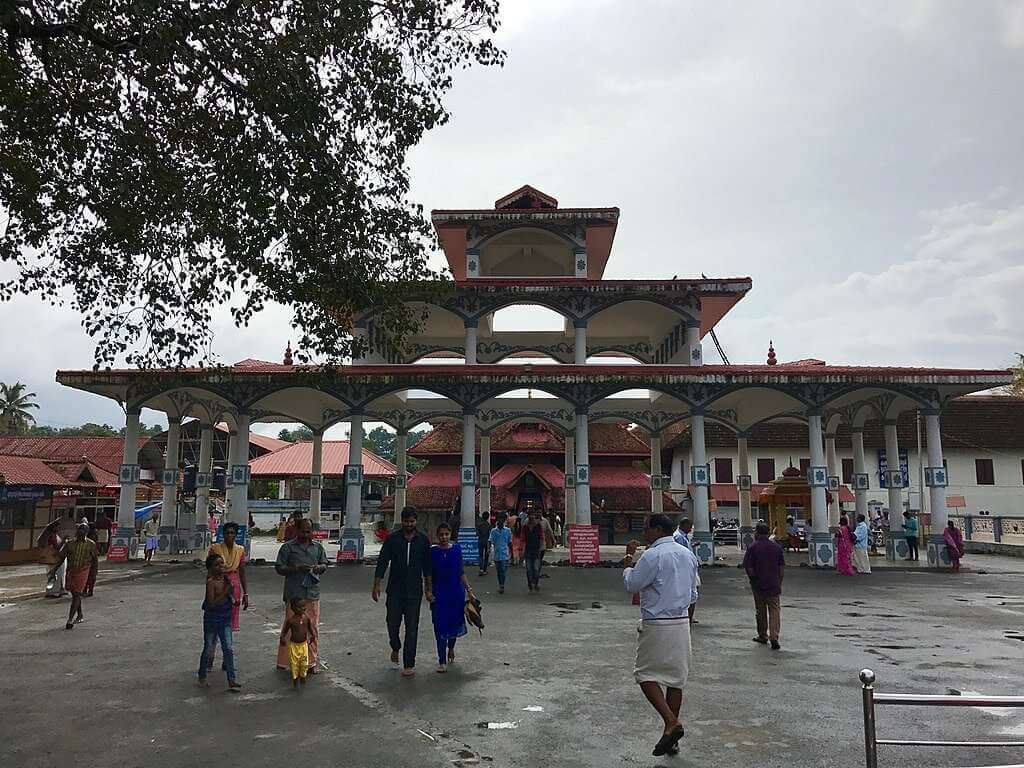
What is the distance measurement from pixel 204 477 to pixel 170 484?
1.06 metres

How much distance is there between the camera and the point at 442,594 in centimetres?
803

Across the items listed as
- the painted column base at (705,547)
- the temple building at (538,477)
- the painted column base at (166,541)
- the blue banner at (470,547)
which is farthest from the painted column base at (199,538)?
the painted column base at (705,547)

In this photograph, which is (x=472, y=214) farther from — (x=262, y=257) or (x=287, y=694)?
(x=287, y=694)

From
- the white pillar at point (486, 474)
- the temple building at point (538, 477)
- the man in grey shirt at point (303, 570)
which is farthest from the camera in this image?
the temple building at point (538, 477)

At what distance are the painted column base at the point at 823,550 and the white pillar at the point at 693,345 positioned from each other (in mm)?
6151

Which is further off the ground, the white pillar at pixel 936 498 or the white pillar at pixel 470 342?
the white pillar at pixel 470 342

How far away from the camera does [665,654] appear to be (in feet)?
18.1

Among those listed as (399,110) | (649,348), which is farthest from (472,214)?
(399,110)

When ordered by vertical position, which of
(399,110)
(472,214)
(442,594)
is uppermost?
(472,214)

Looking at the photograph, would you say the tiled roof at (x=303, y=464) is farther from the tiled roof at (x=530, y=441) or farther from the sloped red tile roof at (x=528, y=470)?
the sloped red tile roof at (x=528, y=470)

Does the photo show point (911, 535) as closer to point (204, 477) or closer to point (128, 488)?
point (204, 477)

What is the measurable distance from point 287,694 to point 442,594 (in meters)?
1.86

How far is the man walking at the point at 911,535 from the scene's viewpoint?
2178cm

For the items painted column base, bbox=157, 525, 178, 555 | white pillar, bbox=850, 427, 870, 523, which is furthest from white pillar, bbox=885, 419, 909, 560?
painted column base, bbox=157, 525, 178, 555
